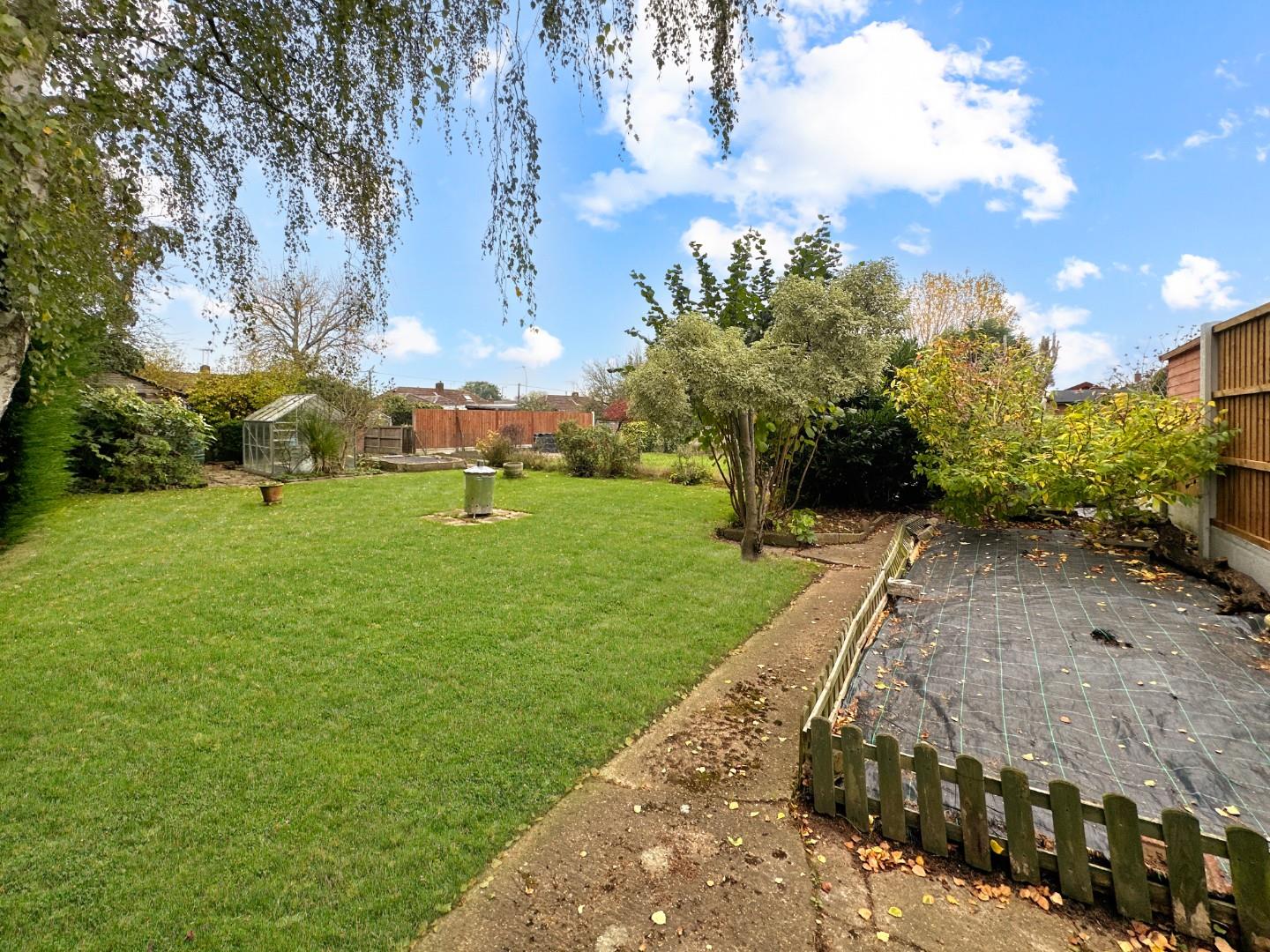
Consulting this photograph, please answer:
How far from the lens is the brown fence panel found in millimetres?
4125

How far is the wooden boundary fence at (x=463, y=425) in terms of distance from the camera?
1044 inches

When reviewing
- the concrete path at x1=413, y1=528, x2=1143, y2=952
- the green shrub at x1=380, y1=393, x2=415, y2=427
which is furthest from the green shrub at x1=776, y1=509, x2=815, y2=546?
the green shrub at x1=380, y1=393, x2=415, y2=427

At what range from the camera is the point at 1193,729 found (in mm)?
2635

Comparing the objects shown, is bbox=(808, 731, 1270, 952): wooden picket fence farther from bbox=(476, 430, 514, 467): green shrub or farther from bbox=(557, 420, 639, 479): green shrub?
bbox=(476, 430, 514, 467): green shrub

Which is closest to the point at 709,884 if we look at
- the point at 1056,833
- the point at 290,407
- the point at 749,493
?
the point at 1056,833

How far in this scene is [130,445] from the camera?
11.7 meters

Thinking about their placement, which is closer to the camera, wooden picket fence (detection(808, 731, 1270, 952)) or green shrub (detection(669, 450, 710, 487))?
wooden picket fence (detection(808, 731, 1270, 952))

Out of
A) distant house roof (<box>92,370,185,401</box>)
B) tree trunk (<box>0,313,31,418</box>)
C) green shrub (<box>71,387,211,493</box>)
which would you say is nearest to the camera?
tree trunk (<box>0,313,31,418</box>)

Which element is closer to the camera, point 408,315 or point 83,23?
point 83,23

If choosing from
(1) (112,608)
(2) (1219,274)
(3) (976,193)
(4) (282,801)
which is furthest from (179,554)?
(2) (1219,274)

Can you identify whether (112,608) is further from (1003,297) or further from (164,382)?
(1003,297)

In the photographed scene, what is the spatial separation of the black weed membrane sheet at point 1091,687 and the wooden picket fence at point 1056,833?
0.24 metres

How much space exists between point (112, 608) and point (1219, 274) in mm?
14884

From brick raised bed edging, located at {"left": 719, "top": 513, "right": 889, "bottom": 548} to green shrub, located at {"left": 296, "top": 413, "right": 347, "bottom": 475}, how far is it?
12070mm
